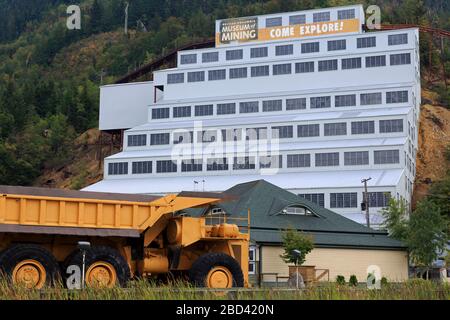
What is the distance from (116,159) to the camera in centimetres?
8500

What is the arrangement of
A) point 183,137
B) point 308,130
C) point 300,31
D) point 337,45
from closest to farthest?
point 308,130 → point 183,137 → point 337,45 → point 300,31

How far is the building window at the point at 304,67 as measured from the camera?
89.7 meters

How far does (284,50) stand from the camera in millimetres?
93000

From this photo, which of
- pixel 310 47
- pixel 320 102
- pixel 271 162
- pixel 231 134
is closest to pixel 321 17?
pixel 310 47

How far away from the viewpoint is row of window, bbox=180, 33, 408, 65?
87.2 metres

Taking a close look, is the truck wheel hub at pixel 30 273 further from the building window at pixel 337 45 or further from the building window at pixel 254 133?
the building window at pixel 337 45

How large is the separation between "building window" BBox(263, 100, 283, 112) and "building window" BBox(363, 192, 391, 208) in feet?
75.9

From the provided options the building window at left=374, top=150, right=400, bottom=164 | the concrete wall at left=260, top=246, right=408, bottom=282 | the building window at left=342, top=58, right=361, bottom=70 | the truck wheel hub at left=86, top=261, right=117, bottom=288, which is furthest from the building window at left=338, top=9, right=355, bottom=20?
the truck wheel hub at left=86, top=261, right=117, bottom=288

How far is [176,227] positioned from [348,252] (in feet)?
72.7

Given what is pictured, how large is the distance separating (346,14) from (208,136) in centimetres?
2463

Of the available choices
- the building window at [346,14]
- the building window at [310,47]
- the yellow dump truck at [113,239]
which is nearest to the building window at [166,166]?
the building window at [310,47]

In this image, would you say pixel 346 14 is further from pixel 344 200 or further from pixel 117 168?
pixel 117 168

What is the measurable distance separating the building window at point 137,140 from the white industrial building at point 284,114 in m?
0.13
